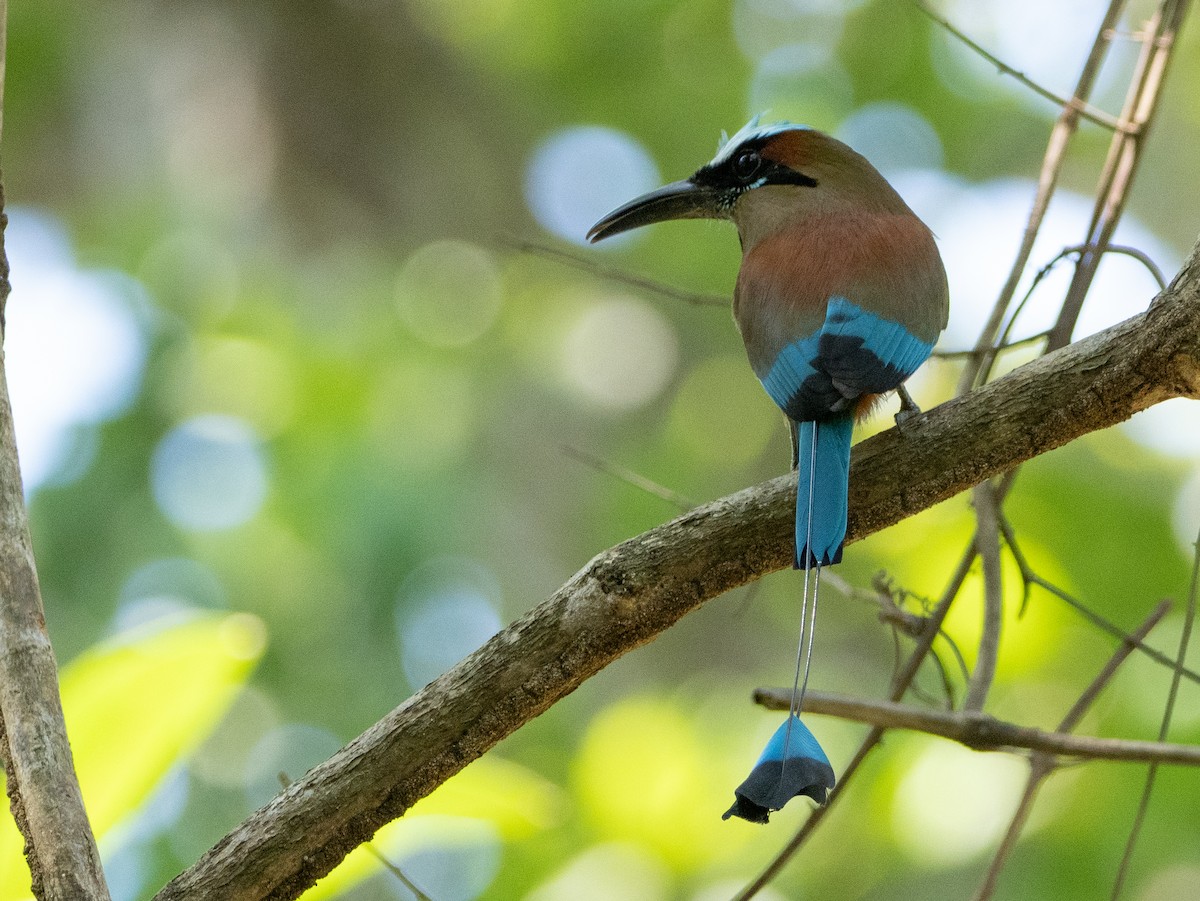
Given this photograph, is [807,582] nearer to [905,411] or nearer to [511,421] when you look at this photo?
[905,411]

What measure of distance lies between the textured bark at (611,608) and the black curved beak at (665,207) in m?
1.03

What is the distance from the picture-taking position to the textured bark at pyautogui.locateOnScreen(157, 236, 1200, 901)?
57.0 inches

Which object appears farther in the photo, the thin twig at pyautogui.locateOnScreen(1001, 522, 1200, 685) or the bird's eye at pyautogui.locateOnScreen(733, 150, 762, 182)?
the bird's eye at pyautogui.locateOnScreen(733, 150, 762, 182)

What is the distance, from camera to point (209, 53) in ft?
17.9

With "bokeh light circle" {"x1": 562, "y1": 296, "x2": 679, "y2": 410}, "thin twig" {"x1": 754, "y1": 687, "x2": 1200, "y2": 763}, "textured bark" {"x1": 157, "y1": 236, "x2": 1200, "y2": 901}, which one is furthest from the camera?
"bokeh light circle" {"x1": 562, "y1": 296, "x2": 679, "y2": 410}

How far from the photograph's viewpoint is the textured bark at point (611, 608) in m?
1.45

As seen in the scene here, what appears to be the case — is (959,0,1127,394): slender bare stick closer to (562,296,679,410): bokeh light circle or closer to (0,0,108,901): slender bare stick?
(0,0,108,901): slender bare stick

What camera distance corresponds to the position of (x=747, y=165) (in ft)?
7.88

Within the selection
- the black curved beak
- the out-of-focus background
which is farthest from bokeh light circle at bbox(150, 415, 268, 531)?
the black curved beak

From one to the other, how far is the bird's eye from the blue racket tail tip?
1309mm

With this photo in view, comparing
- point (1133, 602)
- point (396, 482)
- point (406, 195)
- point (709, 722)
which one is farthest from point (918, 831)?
point (406, 195)

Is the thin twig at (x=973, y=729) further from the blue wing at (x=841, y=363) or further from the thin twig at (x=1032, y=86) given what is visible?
the thin twig at (x=1032, y=86)

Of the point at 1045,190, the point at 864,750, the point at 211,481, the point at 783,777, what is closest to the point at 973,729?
the point at 783,777

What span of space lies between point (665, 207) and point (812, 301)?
1.92 ft
